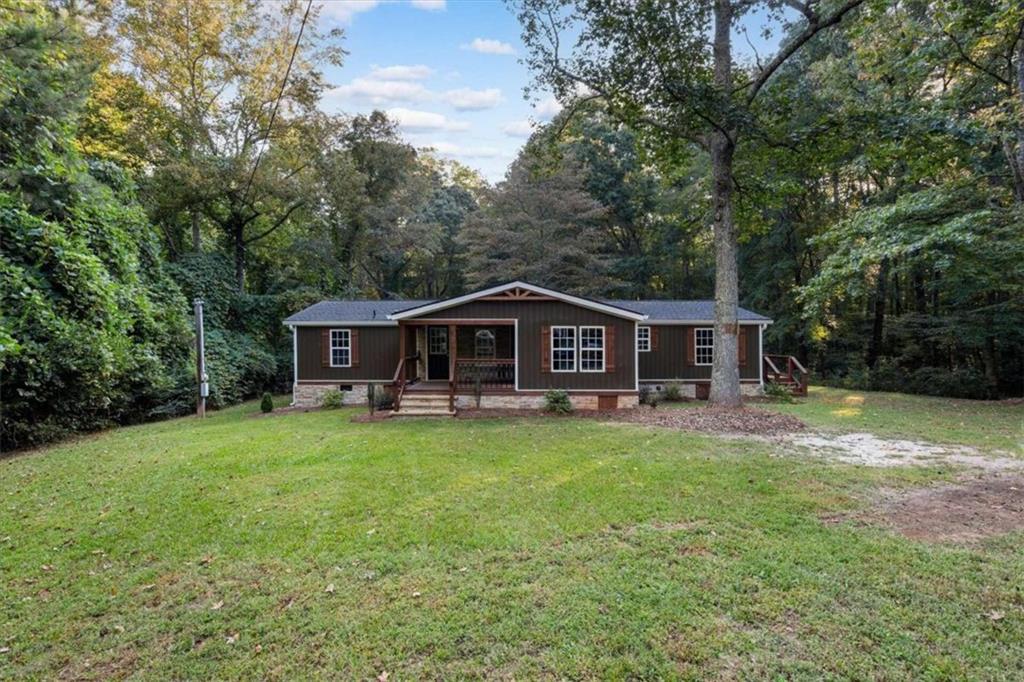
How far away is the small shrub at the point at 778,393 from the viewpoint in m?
14.4

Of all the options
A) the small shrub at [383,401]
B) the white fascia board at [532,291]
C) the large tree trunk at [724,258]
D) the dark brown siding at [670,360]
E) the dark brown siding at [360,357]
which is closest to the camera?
the large tree trunk at [724,258]

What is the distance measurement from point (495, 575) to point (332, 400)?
1181 cm

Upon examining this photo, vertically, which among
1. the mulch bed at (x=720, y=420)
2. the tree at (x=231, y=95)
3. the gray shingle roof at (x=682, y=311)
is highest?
the tree at (x=231, y=95)

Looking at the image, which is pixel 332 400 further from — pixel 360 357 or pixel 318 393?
pixel 360 357

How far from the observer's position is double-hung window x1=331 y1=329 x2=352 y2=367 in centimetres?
1551

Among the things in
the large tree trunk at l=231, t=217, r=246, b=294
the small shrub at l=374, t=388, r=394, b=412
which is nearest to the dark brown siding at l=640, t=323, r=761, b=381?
the small shrub at l=374, t=388, r=394, b=412

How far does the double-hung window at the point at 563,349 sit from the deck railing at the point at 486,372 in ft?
4.04

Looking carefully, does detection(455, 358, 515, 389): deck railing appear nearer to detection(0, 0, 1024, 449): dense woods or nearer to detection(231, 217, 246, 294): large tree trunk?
detection(0, 0, 1024, 449): dense woods

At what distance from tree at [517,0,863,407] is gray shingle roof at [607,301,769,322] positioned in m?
3.80

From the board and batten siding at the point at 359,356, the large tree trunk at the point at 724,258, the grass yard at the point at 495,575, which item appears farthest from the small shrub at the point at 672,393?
the board and batten siding at the point at 359,356

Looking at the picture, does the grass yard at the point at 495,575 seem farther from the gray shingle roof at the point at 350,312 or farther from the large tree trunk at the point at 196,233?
the large tree trunk at the point at 196,233

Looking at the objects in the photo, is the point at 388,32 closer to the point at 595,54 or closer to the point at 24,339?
the point at 595,54

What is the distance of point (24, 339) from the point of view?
9.60m

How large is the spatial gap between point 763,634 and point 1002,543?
297 cm
